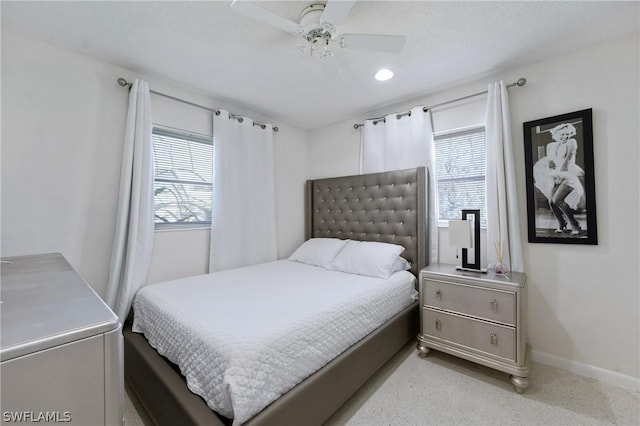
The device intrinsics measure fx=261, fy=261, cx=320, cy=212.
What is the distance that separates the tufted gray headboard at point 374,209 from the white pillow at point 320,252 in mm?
244

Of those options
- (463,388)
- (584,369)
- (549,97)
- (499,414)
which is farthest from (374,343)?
(549,97)

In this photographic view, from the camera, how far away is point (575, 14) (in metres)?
1.62

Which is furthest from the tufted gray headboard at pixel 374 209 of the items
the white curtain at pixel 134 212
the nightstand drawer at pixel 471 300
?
the white curtain at pixel 134 212

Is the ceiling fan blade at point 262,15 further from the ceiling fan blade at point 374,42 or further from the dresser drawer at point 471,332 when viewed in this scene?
the dresser drawer at point 471,332

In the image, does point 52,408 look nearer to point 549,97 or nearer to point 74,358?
point 74,358

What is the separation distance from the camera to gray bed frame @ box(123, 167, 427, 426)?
126 centimetres

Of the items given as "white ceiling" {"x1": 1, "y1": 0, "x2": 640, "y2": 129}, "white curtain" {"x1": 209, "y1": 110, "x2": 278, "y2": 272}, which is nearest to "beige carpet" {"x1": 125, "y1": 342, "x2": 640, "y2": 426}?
"white curtain" {"x1": 209, "y1": 110, "x2": 278, "y2": 272}

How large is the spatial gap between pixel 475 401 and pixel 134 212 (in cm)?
287

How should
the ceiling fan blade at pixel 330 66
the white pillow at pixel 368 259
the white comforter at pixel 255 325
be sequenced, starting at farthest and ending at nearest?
the white pillow at pixel 368 259
the ceiling fan blade at pixel 330 66
the white comforter at pixel 255 325

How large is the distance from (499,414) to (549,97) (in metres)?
2.38

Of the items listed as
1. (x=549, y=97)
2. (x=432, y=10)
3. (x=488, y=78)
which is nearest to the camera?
(x=432, y=10)

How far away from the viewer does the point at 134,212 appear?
213 cm

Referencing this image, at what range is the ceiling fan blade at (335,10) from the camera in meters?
1.31

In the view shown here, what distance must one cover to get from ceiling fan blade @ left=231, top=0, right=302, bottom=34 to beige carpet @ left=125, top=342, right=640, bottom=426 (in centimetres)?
234
